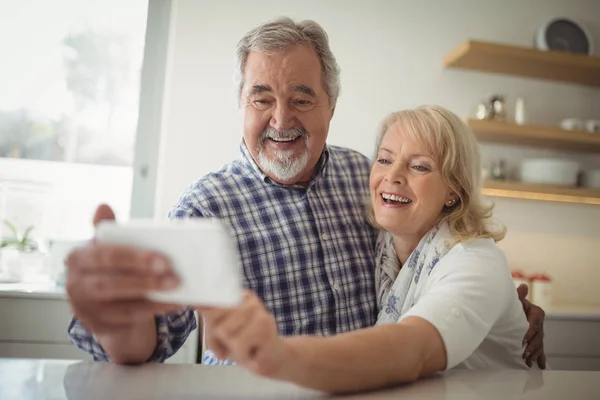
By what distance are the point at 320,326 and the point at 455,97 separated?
87.9 inches

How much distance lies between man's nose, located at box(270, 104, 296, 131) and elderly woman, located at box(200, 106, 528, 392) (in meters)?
0.24

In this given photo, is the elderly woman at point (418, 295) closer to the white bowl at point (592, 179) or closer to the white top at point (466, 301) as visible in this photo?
the white top at point (466, 301)

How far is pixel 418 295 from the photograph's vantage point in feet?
3.86

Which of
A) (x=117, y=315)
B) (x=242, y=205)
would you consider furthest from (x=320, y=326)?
(x=117, y=315)

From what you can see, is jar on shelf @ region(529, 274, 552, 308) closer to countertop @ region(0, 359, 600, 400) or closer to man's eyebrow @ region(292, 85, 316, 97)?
man's eyebrow @ region(292, 85, 316, 97)

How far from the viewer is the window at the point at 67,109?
293 centimetres

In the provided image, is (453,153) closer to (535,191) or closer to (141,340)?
(141,340)

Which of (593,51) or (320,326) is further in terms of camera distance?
(593,51)

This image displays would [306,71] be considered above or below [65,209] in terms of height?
above

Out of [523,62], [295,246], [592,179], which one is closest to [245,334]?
[295,246]

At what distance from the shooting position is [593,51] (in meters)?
3.38

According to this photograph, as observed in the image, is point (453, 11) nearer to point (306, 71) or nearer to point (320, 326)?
point (306, 71)

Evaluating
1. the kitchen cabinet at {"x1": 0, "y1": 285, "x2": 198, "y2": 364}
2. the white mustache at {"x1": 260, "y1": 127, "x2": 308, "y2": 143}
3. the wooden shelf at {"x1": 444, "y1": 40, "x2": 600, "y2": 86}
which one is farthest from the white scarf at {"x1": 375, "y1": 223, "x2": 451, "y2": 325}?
the wooden shelf at {"x1": 444, "y1": 40, "x2": 600, "y2": 86}

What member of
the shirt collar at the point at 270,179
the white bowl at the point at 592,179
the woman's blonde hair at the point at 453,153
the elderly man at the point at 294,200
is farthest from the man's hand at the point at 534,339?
the white bowl at the point at 592,179
